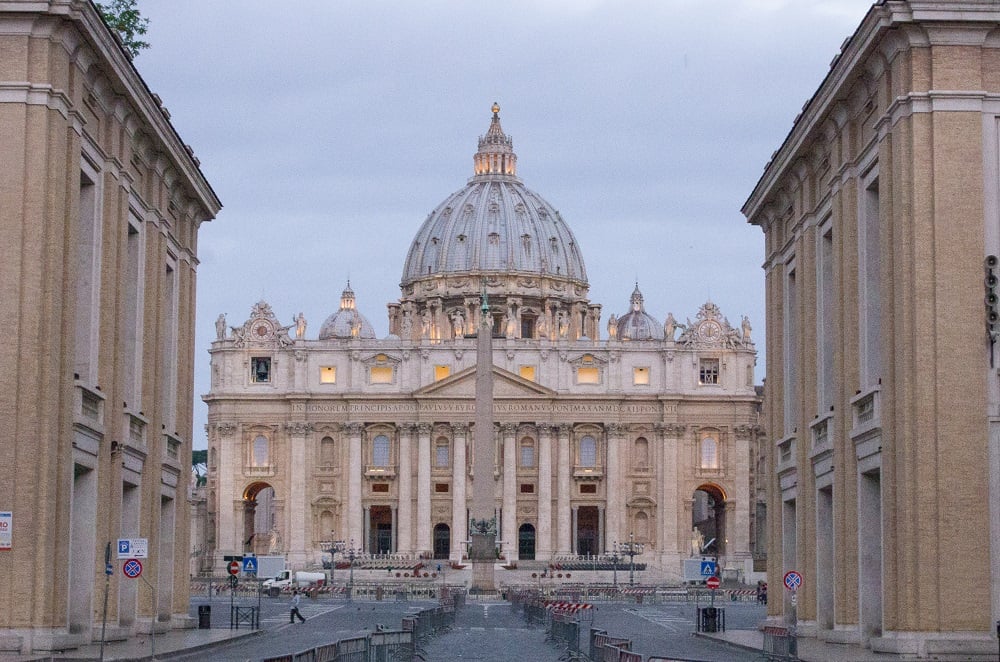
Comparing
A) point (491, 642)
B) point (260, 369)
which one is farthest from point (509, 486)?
point (491, 642)

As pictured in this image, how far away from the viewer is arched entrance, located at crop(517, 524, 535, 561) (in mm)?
157000

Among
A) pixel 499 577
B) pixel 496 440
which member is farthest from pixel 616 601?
pixel 496 440

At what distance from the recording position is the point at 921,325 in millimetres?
33719

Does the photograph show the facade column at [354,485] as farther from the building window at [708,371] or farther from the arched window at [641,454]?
the building window at [708,371]

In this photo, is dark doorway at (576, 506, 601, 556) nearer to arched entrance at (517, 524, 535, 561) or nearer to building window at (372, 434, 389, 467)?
arched entrance at (517, 524, 535, 561)

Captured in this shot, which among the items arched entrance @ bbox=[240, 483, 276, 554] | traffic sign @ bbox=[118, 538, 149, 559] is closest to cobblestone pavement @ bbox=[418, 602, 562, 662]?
traffic sign @ bbox=[118, 538, 149, 559]

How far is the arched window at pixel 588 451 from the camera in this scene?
157375 millimetres

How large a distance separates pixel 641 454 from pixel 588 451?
4277 millimetres

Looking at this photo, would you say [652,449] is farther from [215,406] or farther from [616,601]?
[616,601]

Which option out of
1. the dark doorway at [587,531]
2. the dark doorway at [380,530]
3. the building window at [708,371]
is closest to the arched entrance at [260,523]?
the dark doorway at [380,530]

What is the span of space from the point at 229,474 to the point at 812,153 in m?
116

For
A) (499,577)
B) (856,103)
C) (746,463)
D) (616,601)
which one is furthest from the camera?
(746,463)

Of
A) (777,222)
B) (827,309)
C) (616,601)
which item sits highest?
(777,222)

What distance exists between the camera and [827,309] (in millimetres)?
43625
